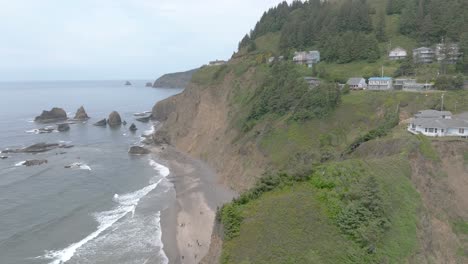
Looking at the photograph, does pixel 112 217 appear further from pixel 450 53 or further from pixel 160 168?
pixel 450 53

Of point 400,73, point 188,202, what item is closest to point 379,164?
point 188,202

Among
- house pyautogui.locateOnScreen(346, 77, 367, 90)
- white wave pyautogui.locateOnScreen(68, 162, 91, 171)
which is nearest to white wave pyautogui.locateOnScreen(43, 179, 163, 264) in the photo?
white wave pyautogui.locateOnScreen(68, 162, 91, 171)

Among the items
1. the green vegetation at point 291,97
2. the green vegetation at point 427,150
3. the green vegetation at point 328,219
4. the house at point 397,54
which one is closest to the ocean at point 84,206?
the green vegetation at point 328,219

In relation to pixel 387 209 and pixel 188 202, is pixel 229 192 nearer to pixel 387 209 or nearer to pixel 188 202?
pixel 188 202

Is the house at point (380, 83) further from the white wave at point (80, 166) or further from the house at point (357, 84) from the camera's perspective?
the white wave at point (80, 166)

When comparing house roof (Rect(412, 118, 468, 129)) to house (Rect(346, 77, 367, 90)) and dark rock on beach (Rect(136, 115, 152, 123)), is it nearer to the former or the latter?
house (Rect(346, 77, 367, 90))

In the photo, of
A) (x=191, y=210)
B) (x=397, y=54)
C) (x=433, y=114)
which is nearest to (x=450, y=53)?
(x=397, y=54)
